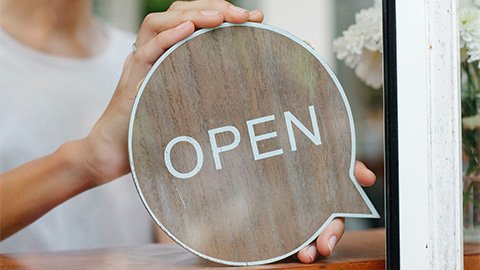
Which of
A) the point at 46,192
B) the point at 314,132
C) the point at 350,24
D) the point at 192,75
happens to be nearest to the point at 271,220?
the point at 314,132

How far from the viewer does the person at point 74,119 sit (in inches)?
53.1

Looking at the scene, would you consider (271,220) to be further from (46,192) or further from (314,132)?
(46,192)

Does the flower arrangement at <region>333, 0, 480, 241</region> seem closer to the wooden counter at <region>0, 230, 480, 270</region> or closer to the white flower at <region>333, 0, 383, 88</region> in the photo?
the wooden counter at <region>0, 230, 480, 270</region>

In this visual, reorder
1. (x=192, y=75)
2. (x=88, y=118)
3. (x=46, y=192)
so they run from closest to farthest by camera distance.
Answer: (x=192, y=75)
(x=46, y=192)
(x=88, y=118)

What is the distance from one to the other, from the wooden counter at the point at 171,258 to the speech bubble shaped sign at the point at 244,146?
0.04 meters

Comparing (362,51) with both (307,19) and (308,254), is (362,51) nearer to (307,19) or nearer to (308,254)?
(307,19)

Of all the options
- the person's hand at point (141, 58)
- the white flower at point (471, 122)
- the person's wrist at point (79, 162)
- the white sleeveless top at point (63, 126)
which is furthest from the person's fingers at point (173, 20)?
the white flower at point (471, 122)

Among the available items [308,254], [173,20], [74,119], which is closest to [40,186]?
[74,119]

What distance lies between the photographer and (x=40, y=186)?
1500 millimetres

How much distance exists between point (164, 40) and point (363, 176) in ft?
1.37

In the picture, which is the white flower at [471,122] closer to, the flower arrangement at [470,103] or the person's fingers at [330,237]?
the flower arrangement at [470,103]

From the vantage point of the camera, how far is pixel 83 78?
67.6 inches

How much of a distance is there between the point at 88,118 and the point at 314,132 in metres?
0.55

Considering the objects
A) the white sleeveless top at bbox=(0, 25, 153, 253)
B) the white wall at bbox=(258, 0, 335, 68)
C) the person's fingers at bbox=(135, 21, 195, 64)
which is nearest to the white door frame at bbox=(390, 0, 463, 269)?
the white wall at bbox=(258, 0, 335, 68)
